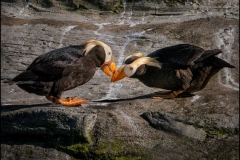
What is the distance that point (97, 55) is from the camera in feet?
18.8

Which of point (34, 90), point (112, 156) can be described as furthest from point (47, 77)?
point (112, 156)

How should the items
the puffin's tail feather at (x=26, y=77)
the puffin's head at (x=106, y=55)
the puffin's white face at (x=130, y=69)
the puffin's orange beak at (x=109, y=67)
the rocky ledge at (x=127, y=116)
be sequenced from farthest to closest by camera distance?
the puffin's orange beak at (x=109, y=67)
the puffin's head at (x=106, y=55)
the puffin's white face at (x=130, y=69)
the puffin's tail feather at (x=26, y=77)
the rocky ledge at (x=127, y=116)

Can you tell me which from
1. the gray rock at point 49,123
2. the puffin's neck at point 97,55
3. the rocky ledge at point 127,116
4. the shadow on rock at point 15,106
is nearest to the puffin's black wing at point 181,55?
the rocky ledge at point 127,116

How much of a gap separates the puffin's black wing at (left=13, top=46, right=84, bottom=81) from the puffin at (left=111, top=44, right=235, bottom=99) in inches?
20.8

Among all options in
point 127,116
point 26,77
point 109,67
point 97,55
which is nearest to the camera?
point 127,116

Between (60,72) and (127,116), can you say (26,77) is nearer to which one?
(60,72)

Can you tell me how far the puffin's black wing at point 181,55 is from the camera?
18.5 ft

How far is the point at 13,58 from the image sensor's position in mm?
7895

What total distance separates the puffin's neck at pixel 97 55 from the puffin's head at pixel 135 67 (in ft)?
0.70

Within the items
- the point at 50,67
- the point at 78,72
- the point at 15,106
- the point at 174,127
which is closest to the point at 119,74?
the point at 78,72

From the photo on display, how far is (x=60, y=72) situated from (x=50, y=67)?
0.11 metres

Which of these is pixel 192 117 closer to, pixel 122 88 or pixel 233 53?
pixel 122 88

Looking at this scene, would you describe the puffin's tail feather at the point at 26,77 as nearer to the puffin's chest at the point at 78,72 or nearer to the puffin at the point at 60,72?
the puffin at the point at 60,72

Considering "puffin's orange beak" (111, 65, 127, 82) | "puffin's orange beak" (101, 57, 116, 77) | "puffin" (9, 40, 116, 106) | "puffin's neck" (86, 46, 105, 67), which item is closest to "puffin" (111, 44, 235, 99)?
"puffin's orange beak" (111, 65, 127, 82)
